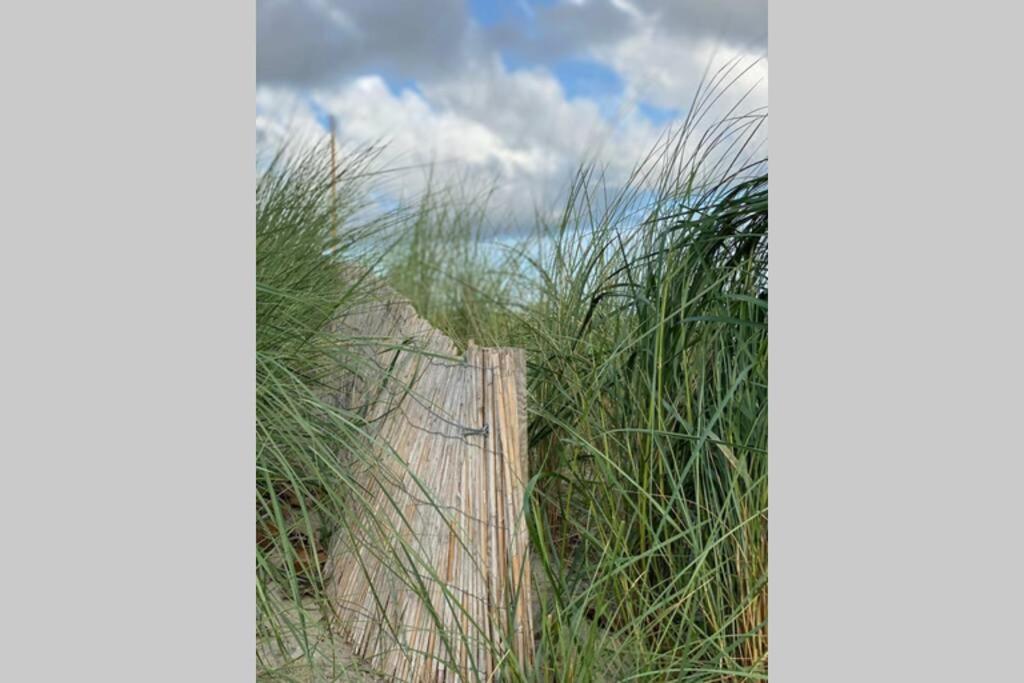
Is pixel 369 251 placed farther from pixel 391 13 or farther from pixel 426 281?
pixel 426 281

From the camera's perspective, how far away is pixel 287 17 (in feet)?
6.30

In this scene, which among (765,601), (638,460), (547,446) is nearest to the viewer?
(765,601)

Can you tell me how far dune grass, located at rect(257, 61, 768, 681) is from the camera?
5.57ft

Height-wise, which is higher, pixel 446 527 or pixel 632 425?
pixel 632 425

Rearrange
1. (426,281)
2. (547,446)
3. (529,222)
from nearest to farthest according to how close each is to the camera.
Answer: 1. (547,446)
2. (529,222)
3. (426,281)

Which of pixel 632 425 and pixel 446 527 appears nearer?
pixel 446 527

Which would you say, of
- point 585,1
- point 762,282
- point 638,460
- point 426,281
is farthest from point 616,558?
point 426,281

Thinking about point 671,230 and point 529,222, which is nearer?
point 671,230

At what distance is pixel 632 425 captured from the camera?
186 cm

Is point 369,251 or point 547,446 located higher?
point 369,251

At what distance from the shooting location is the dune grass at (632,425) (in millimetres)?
1698

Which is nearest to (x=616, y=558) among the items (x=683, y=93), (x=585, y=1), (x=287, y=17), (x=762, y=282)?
(x=762, y=282)

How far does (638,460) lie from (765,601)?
38 cm

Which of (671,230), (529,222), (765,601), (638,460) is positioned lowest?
(765,601)
